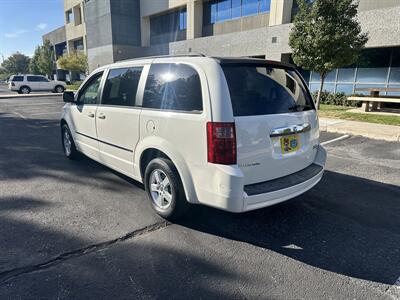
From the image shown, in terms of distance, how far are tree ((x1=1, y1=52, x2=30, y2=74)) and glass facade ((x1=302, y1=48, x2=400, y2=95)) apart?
8801 centimetres

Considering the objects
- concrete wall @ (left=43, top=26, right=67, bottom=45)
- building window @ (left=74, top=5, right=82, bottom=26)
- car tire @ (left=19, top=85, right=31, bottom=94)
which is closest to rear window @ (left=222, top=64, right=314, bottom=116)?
car tire @ (left=19, top=85, right=31, bottom=94)

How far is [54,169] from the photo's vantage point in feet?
17.1

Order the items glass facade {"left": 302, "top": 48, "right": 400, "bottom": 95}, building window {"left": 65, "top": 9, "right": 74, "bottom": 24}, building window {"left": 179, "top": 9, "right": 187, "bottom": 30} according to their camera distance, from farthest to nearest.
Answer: building window {"left": 65, "top": 9, "right": 74, "bottom": 24}
building window {"left": 179, "top": 9, "right": 187, "bottom": 30}
glass facade {"left": 302, "top": 48, "right": 400, "bottom": 95}

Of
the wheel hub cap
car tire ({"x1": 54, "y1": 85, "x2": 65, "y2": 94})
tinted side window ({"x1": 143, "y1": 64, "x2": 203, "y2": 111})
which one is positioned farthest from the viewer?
car tire ({"x1": 54, "y1": 85, "x2": 65, "y2": 94})

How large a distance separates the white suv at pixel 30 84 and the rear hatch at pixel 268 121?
29838 mm

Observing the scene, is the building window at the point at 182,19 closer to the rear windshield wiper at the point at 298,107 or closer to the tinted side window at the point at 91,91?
the tinted side window at the point at 91,91

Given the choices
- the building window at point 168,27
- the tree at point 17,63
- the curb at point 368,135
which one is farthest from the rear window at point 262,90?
the tree at point 17,63

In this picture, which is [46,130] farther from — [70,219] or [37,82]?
[37,82]

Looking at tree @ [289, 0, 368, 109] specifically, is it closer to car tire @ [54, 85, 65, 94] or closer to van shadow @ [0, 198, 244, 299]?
van shadow @ [0, 198, 244, 299]

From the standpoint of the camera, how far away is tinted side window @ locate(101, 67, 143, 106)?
3.73 m

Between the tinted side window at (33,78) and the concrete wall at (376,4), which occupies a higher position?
the concrete wall at (376,4)

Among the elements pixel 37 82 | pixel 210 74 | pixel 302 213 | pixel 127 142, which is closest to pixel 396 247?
pixel 302 213

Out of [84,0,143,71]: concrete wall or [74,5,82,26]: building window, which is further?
[74,5,82,26]: building window

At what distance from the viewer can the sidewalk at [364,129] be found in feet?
25.4
